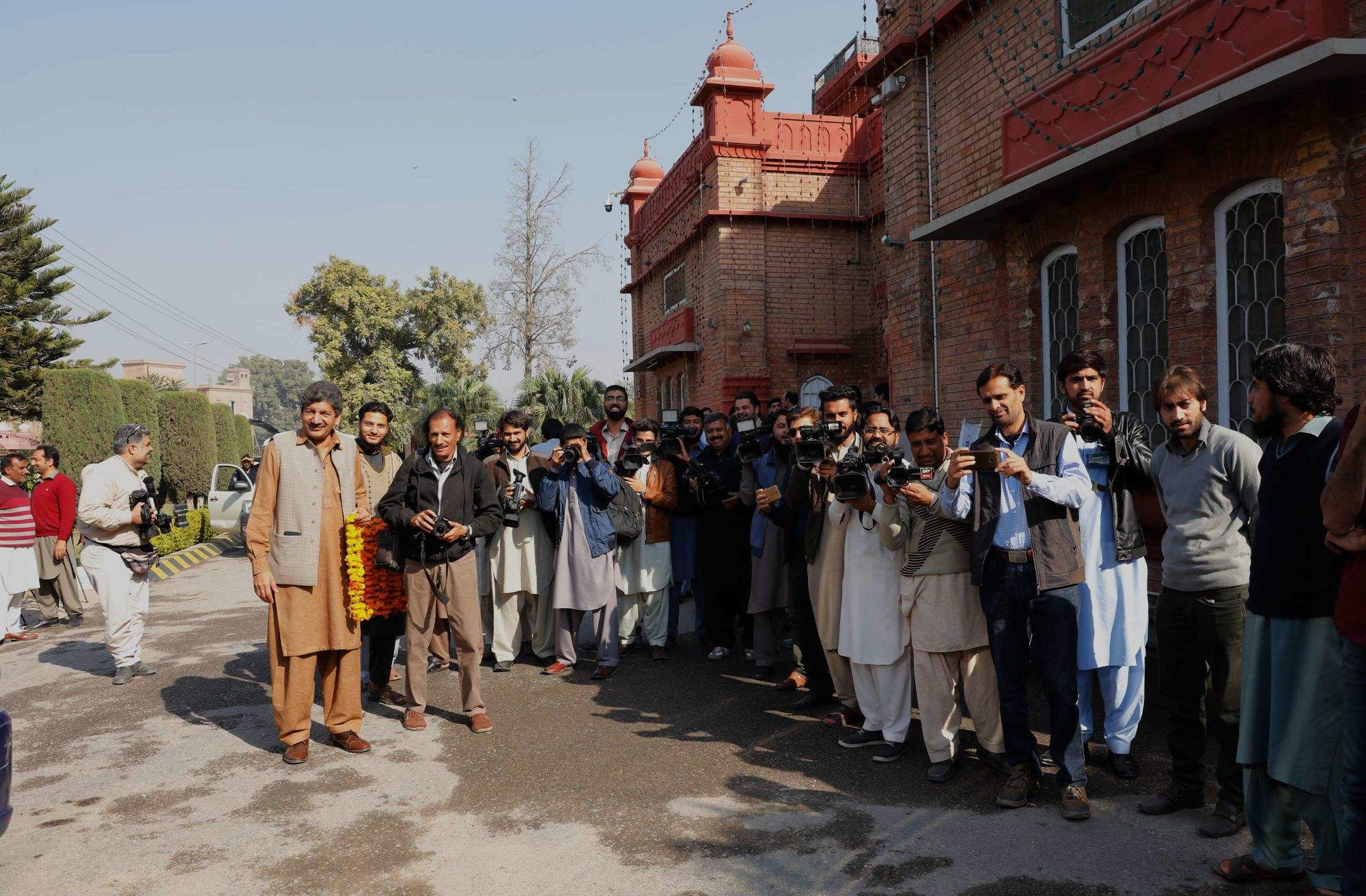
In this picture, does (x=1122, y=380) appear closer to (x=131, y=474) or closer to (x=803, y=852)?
(x=803, y=852)

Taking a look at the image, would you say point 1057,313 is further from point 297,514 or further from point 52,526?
point 52,526

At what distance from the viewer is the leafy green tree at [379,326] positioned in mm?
38250

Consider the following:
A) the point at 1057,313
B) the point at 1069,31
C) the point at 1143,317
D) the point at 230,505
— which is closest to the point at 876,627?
the point at 1143,317

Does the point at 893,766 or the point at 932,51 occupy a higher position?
the point at 932,51

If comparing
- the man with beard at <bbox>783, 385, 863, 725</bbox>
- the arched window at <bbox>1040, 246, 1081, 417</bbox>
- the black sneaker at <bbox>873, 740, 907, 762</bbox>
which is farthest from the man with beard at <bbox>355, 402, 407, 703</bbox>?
the arched window at <bbox>1040, 246, 1081, 417</bbox>

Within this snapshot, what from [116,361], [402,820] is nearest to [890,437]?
[402,820]

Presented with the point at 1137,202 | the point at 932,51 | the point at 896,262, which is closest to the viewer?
the point at 1137,202

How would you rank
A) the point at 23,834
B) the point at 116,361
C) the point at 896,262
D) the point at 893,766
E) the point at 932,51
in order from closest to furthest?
the point at 23,834 → the point at 893,766 → the point at 932,51 → the point at 896,262 → the point at 116,361

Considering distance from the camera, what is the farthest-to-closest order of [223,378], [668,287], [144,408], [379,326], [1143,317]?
[223,378] → [379,326] → [144,408] → [668,287] → [1143,317]

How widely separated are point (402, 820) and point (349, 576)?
169 cm

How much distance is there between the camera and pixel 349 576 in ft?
18.3

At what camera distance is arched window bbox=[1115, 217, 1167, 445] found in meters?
7.20

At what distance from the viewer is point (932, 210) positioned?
10.1m

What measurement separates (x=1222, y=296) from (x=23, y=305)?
3222cm
